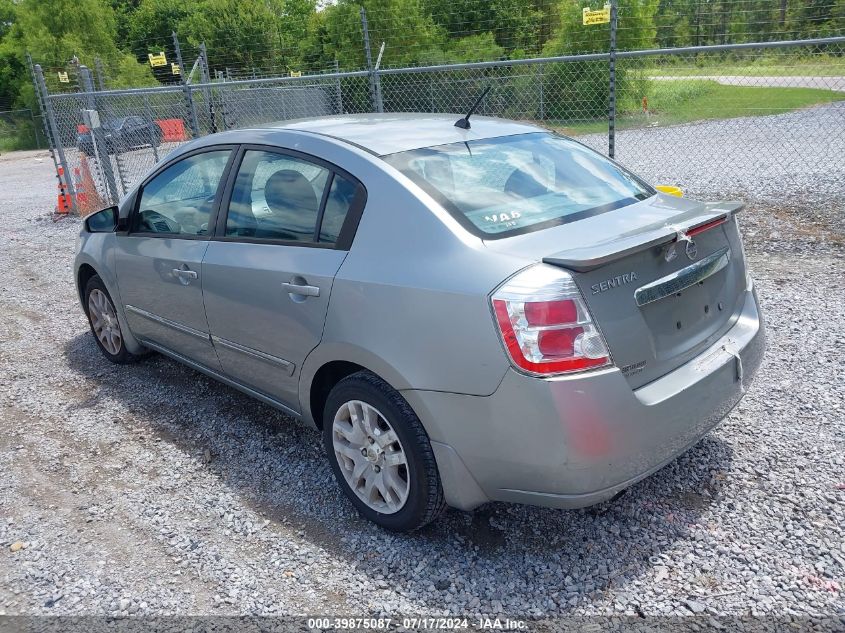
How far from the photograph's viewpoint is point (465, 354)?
260 cm

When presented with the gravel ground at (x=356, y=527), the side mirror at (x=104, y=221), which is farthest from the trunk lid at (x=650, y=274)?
the side mirror at (x=104, y=221)

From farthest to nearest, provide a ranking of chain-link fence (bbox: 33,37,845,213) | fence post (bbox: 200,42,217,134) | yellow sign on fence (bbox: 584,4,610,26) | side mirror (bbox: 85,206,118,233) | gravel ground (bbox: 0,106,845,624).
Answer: chain-link fence (bbox: 33,37,845,213)
fence post (bbox: 200,42,217,134)
yellow sign on fence (bbox: 584,4,610,26)
side mirror (bbox: 85,206,118,233)
gravel ground (bbox: 0,106,845,624)

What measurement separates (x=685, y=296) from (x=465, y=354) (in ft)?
3.21

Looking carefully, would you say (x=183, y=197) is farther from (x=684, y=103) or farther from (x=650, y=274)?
(x=684, y=103)

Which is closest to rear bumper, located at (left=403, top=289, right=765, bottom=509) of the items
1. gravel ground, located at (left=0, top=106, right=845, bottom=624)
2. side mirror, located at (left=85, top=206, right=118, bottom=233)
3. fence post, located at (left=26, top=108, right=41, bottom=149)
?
gravel ground, located at (left=0, top=106, right=845, bottom=624)

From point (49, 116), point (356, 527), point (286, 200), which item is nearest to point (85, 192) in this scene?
point (49, 116)

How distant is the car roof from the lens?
339 cm

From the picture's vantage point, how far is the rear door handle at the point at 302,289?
3.15 meters

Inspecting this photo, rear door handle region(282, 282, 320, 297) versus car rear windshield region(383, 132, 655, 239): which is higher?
car rear windshield region(383, 132, 655, 239)

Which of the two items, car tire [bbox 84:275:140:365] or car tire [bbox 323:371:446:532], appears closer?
car tire [bbox 323:371:446:532]

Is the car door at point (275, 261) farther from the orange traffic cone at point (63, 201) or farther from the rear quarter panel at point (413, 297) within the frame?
the orange traffic cone at point (63, 201)

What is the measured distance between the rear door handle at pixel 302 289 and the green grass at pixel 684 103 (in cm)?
1268

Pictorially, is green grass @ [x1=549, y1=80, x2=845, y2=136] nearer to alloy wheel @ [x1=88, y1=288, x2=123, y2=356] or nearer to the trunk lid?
alloy wheel @ [x1=88, y1=288, x2=123, y2=356]

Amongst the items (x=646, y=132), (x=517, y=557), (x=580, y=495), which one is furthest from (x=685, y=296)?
(x=646, y=132)
